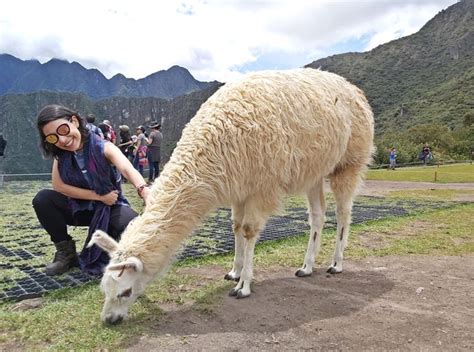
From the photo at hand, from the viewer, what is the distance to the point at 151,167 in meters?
14.2

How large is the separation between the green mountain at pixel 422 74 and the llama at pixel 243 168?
61.6 meters

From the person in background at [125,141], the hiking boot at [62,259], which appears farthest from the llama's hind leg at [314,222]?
the person in background at [125,141]

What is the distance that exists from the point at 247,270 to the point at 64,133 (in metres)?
2.40

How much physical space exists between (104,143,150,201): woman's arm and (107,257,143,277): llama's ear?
2.69ft

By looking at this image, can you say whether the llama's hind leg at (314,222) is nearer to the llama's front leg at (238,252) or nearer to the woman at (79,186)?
the llama's front leg at (238,252)

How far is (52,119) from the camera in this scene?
431 cm

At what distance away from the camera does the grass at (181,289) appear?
324 centimetres

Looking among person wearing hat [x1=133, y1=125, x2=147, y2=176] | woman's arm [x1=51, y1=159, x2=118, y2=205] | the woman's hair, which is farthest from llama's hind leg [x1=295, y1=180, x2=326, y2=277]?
person wearing hat [x1=133, y1=125, x2=147, y2=176]

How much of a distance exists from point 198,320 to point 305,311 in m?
0.99

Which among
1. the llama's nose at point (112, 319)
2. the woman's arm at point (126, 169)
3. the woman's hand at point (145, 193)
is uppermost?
the woman's arm at point (126, 169)

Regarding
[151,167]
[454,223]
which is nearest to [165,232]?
[454,223]

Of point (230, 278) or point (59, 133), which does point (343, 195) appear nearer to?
point (230, 278)

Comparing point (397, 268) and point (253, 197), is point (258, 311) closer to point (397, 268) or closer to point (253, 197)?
point (253, 197)

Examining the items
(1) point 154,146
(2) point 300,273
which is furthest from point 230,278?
(1) point 154,146
